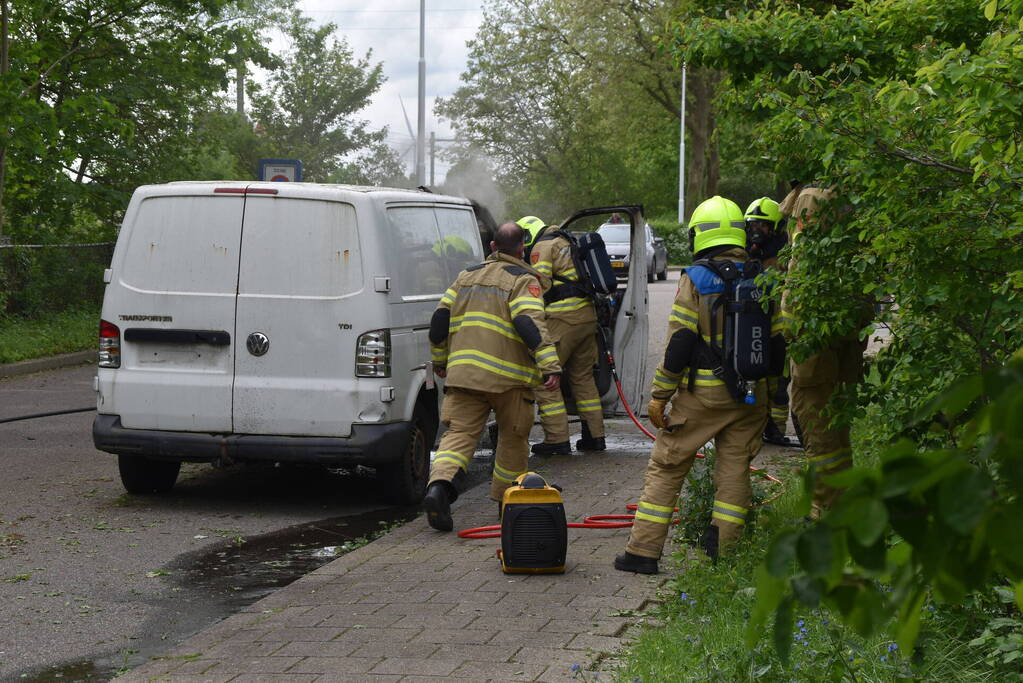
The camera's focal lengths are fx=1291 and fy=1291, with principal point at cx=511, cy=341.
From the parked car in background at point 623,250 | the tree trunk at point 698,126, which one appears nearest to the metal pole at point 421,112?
the parked car in background at point 623,250

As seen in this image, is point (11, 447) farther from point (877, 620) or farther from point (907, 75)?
point (877, 620)

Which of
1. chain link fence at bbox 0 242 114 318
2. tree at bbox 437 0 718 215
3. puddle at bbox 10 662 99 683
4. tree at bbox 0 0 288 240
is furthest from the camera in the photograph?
tree at bbox 437 0 718 215

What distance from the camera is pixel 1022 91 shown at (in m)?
3.33

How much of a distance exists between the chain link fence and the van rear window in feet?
34.2

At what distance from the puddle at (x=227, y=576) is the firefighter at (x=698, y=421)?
5.06ft

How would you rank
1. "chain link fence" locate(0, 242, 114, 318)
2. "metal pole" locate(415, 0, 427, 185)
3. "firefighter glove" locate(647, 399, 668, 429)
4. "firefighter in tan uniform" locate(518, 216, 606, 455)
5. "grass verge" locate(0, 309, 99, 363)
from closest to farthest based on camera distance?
"firefighter glove" locate(647, 399, 668, 429) < "firefighter in tan uniform" locate(518, 216, 606, 455) < "grass verge" locate(0, 309, 99, 363) < "chain link fence" locate(0, 242, 114, 318) < "metal pole" locate(415, 0, 427, 185)

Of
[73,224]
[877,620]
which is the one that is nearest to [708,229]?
[877,620]

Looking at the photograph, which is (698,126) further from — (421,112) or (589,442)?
(589,442)

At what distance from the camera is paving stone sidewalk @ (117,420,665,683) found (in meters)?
4.52

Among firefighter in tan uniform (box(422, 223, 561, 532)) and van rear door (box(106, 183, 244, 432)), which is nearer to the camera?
firefighter in tan uniform (box(422, 223, 561, 532))

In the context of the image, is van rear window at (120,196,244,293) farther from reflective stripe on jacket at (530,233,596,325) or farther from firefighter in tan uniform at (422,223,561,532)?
reflective stripe on jacket at (530,233,596,325)

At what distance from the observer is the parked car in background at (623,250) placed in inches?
1172

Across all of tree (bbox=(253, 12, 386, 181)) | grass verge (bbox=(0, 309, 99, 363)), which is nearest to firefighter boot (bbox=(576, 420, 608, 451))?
grass verge (bbox=(0, 309, 99, 363))

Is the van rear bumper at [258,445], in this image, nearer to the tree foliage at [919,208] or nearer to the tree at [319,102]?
the tree foliage at [919,208]
